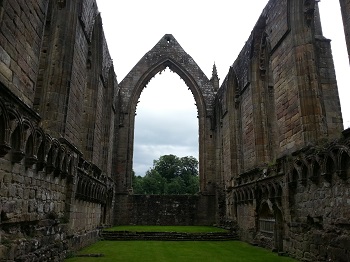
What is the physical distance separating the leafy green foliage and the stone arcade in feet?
99.9

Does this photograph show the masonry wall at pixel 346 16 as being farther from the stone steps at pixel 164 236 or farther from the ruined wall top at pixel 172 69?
the ruined wall top at pixel 172 69

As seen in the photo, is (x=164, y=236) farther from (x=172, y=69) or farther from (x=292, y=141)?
(x=172, y=69)

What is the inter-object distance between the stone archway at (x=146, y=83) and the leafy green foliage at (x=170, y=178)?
2727cm


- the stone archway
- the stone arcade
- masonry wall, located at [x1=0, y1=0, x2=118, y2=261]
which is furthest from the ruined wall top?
masonry wall, located at [x1=0, y1=0, x2=118, y2=261]

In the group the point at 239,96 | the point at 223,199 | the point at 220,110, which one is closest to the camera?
the point at 239,96

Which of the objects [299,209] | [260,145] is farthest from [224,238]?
[299,209]

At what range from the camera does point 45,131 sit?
6.62 m

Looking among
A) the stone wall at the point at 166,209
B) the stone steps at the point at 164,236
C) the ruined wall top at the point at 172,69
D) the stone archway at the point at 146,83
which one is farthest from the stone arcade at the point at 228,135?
the ruined wall top at the point at 172,69

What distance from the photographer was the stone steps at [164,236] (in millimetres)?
11586

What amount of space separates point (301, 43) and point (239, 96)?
604 centimetres

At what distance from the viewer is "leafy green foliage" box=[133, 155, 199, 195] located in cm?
4597

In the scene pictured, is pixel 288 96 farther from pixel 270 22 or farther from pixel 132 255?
pixel 132 255

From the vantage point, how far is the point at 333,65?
8.40 metres

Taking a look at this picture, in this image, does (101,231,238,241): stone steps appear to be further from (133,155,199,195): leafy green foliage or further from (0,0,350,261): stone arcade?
(133,155,199,195): leafy green foliage
